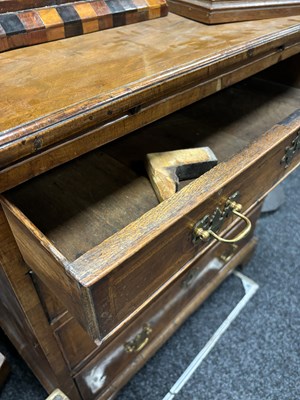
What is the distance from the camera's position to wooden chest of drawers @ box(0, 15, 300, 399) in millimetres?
333

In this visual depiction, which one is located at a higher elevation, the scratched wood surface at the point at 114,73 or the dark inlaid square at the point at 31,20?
the dark inlaid square at the point at 31,20

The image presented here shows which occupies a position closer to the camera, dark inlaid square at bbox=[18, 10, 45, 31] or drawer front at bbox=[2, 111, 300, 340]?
drawer front at bbox=[2, 111, 300, 340]

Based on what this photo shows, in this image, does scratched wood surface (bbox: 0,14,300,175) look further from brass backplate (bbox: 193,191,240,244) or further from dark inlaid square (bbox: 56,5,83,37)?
brass backplate (bbox: 193,191,240,244)

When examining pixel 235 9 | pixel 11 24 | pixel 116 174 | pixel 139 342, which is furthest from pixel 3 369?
pixel 235 9

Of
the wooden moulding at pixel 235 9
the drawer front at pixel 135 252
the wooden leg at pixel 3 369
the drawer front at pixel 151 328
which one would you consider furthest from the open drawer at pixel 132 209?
the wooden leg at pixel 3 369

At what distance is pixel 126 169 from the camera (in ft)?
1.74

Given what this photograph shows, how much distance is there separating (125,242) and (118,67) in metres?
0.22

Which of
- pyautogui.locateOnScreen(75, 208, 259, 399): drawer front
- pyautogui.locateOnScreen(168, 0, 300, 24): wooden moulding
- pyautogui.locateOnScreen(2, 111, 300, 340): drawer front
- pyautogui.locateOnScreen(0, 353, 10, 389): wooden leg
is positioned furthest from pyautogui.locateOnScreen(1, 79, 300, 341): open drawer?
pyautogui.locateOnScreen(0, 353, 10, 389): wooden leg

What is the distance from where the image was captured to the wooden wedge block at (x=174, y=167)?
462mm

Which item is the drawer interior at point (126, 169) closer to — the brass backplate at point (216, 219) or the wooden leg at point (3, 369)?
the brass backplate at point (216, 219)

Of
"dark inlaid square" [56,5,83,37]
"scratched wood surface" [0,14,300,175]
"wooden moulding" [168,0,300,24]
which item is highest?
"dark inlaid square" [56,5,83,37]

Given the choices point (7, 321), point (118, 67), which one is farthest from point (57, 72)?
point (7, 321)

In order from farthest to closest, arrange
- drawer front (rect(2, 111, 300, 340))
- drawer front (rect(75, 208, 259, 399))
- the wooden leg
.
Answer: the wooden leg, drawer front (rect(75, 208, 259, 399)), drawer front (rect(2, 111, 300, 340))

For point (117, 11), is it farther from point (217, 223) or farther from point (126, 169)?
point (217, 223)
